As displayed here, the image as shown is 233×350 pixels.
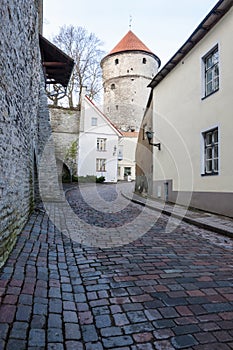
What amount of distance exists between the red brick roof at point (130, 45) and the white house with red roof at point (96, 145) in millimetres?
19167

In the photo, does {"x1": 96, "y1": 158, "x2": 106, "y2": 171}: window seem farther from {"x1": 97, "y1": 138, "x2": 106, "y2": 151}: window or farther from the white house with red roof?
{"x1": 97, "y1": 138, "x2": 106, "y2": 151}: window

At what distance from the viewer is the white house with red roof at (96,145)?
94.5 ft

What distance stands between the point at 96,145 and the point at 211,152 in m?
22.3

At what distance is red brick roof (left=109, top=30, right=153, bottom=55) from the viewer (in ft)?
144

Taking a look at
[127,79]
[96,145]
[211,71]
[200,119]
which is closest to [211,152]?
[200,119]

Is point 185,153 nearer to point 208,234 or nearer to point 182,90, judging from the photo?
point 182,90

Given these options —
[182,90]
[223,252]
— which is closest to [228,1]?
[182,90]

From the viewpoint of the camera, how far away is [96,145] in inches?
1196

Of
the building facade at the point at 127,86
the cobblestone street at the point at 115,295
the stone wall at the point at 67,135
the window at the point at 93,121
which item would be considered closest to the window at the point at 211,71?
the cobblestone street at the point at 115,295

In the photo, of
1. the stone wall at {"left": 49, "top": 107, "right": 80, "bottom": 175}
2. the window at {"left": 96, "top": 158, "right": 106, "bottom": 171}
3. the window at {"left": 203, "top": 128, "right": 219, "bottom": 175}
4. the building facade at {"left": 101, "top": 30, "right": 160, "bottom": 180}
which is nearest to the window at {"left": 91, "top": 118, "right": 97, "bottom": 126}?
the stone wall at {"left": 49, "top": 107, "right": 80, "bottom": 175}

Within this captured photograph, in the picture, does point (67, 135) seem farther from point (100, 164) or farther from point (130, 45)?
point (130, 45)

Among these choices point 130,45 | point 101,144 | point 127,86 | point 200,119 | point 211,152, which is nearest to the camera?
point 211,152

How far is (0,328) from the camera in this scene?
205 cm

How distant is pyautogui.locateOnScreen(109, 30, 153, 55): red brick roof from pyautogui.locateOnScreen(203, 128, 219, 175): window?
39.1 m
